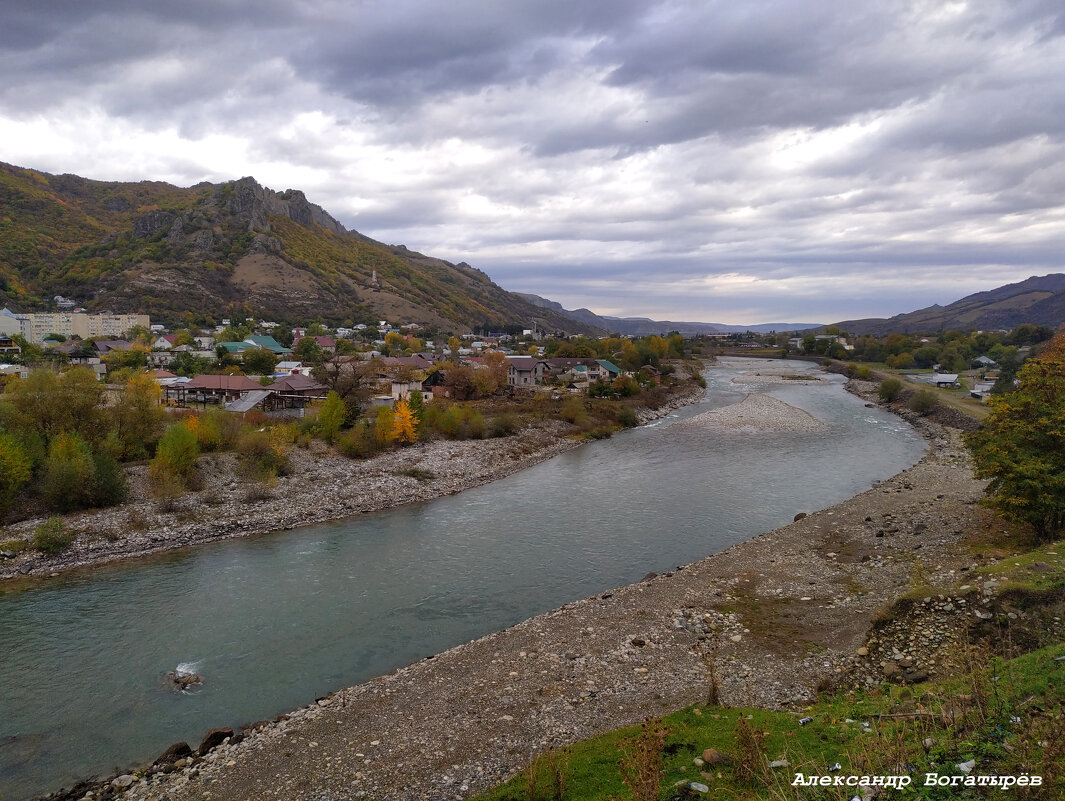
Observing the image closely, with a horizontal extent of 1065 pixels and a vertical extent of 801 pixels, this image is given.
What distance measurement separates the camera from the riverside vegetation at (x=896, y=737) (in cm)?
415

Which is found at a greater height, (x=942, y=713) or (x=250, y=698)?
(x=942, y=713)

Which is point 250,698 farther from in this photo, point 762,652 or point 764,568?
point 764,568

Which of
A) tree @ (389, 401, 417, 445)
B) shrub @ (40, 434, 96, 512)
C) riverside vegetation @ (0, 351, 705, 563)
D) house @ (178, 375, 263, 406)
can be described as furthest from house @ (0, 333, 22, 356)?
tree @ (389, 401, 417, 445)

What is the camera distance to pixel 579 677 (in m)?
9.31

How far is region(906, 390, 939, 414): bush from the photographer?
1526 inches

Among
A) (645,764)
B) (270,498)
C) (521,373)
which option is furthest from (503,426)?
(645,764)

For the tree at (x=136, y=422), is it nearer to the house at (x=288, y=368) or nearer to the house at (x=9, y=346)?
the house at (x=288, y=368)

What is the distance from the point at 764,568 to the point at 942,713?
882 cm

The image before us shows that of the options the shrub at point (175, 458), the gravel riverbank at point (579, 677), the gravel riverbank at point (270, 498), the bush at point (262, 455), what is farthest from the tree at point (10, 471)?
the gravel riverbank at point (579, 677)

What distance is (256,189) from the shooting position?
11219cm

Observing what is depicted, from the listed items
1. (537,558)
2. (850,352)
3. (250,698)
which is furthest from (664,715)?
(850,352)

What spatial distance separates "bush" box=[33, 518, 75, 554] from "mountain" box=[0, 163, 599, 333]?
2662 inches

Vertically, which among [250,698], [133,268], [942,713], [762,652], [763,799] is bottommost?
[250,698]

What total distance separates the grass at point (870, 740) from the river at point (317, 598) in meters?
5.46
